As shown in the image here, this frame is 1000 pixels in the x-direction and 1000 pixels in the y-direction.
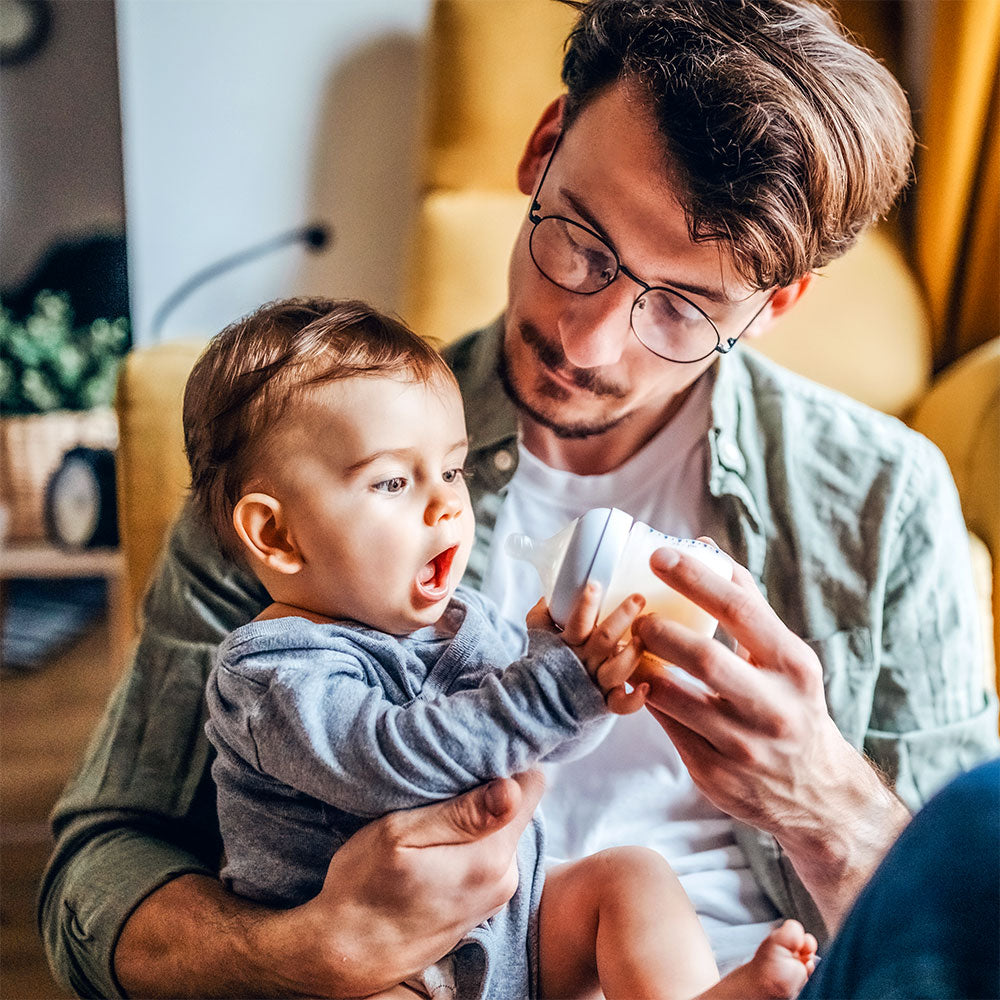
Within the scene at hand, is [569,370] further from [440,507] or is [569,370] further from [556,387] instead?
[440,507]

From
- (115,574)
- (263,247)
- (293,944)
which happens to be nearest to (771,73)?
(263,247)

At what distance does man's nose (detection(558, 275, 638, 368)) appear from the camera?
0.77 m

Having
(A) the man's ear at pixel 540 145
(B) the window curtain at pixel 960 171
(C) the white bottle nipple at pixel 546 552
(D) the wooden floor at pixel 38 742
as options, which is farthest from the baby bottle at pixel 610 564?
(D) the wooden floor at pixel 38 742

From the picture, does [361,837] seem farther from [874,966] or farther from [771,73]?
[771,73]

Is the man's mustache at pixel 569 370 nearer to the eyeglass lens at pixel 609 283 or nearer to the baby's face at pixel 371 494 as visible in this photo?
the eyeglass lens at pixel 609 283

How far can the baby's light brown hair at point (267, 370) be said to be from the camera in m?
0.65

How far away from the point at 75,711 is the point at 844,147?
3.40ft

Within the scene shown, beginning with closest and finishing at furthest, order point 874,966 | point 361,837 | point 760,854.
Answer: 1. point 874,966
2. point 361,837
3. point 760,854

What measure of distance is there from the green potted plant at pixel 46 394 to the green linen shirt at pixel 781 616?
0.66 feet

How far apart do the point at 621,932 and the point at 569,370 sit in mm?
455

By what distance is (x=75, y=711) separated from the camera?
116 cm

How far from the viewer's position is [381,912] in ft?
2.21

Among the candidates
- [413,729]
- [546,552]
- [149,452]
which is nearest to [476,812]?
[413,729]

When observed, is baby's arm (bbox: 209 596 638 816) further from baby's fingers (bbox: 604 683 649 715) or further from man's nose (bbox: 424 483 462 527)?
man's nose (bbox: 424 483 462 527)
